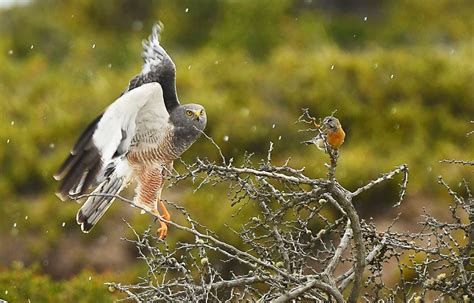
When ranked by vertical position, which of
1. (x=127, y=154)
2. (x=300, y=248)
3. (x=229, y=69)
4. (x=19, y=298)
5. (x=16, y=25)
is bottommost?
(x=16, y=25)

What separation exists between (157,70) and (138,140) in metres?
0.49

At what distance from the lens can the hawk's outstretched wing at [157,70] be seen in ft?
17.5

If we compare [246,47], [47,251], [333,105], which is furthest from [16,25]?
[47,251]

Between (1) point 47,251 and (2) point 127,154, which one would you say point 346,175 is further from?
(2) point 127,154

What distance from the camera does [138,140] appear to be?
5652 millimetres

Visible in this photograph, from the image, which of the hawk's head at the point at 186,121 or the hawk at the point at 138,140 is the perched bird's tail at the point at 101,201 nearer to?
the hawk at the point at 138,140

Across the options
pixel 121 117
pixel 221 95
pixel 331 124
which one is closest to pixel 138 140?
pixel 121 117

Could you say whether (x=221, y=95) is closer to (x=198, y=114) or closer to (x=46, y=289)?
(x=46, y=289)

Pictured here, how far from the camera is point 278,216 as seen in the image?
350 centimetres

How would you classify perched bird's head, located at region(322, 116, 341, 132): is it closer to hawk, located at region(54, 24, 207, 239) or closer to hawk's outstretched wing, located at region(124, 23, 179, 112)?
hawk, located at region(54, 24, 207, 239)

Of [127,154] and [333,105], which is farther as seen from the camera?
[333,105]

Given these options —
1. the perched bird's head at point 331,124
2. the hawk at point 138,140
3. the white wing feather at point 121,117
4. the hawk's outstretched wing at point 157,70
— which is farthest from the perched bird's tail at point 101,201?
the perched bird's head at point 331,124

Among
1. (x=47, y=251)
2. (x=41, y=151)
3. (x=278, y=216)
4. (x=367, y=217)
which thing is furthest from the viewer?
(x=41, y=151)

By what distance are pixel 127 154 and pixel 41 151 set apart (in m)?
5.55
